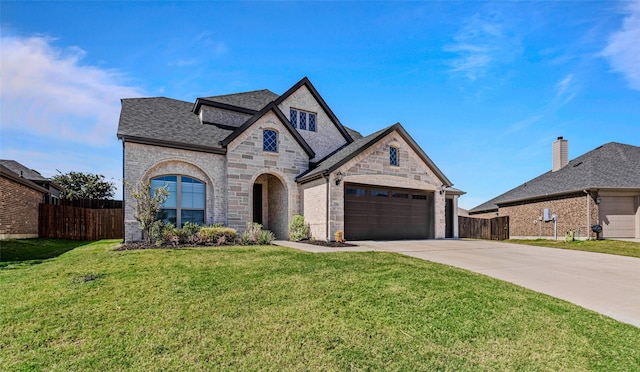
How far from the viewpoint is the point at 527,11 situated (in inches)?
366

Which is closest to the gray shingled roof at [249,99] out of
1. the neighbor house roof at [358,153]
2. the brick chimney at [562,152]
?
the neighbor house roof at [358,153]

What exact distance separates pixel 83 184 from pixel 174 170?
98.9ft

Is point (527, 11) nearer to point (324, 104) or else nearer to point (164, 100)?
point (324, 104)

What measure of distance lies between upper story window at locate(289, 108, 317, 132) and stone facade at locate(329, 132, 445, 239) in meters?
4.96

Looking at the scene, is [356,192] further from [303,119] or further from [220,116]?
[220,116]

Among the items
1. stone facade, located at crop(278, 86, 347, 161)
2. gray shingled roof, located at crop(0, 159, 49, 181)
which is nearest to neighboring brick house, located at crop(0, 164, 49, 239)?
gray shingled roof, located at crop(0, 159, 49, 181)

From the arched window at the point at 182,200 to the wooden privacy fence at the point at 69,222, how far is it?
7.92 m

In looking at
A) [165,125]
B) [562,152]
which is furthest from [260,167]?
[562,152]

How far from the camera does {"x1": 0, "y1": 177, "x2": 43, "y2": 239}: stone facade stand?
15.1m

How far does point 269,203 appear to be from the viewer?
1734 cm

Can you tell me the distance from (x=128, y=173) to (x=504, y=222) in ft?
77.9

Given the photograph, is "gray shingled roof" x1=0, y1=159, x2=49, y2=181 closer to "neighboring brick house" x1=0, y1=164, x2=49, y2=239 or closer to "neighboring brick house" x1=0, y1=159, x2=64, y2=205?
"neighboring brick house" x1=0, y1=159, x2=64, y2=205

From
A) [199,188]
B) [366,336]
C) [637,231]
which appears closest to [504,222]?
[637,231]

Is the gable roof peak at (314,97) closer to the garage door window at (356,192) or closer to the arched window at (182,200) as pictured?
the garage door window at (356,192)
